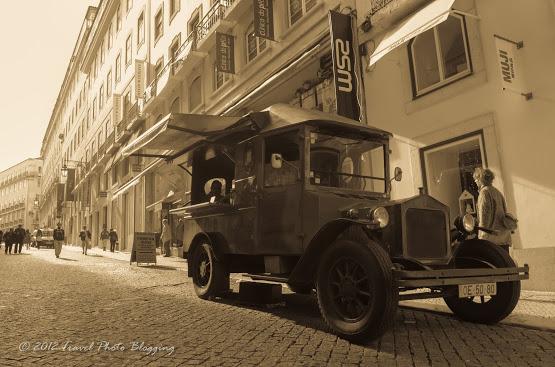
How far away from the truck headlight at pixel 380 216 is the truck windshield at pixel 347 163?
1.05 meters

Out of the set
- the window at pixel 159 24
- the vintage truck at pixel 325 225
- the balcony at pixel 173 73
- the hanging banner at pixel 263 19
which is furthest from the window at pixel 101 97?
the vintage truck at pixel 325 225

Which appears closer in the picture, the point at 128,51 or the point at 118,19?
the point at 128,51

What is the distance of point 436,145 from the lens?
28.8ft

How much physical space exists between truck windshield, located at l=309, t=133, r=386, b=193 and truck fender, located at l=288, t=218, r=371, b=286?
84 cm

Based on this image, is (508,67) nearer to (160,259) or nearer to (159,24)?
(160,259)

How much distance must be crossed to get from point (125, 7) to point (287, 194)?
32595mm

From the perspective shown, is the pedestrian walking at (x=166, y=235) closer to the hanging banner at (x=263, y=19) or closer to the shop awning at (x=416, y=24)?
the hanging banner at (x=263, y=19)

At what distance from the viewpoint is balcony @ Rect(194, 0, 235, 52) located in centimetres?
1593

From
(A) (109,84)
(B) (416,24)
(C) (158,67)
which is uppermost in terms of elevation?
(A) (109,84)

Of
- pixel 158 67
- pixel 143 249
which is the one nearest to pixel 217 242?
pixel 143 249

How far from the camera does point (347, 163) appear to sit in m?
5.21

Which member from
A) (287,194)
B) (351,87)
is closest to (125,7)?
(351,87)

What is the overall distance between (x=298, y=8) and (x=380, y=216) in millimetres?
10791

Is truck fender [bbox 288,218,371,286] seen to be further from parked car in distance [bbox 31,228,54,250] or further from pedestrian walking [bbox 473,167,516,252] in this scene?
parked car in distance [bbox 31,228,54,250]
